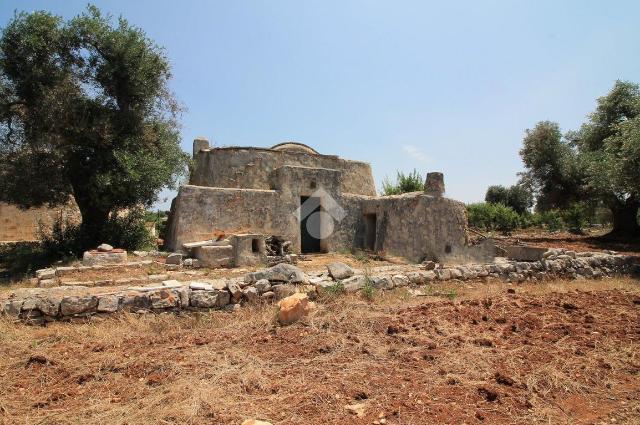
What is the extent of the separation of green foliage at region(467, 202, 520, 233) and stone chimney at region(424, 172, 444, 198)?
2141 centimetres

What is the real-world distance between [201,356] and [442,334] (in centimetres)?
310

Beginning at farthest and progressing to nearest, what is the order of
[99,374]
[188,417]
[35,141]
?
[35,141]
[99,374]
[188,417]

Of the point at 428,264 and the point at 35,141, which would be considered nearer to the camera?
the point at 428,264

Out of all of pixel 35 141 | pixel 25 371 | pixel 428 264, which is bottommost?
pixel 25 371

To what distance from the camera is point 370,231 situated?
17.1 m

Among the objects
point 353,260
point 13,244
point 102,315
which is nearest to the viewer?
point 102,315

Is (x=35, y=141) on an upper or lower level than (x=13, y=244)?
upper

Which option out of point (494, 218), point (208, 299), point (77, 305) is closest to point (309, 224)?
point (208, 299)

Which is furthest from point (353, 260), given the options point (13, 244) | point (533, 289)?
point (13, 244)

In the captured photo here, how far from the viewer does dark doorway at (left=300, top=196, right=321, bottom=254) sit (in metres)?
16.1

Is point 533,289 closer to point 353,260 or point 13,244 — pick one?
point 353,260

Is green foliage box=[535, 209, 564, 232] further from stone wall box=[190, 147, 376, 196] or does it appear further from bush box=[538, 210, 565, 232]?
stone wall box=[190, 147, 376, 196]

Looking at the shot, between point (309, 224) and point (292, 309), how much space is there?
11037 mm

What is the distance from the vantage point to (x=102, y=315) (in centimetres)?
598
